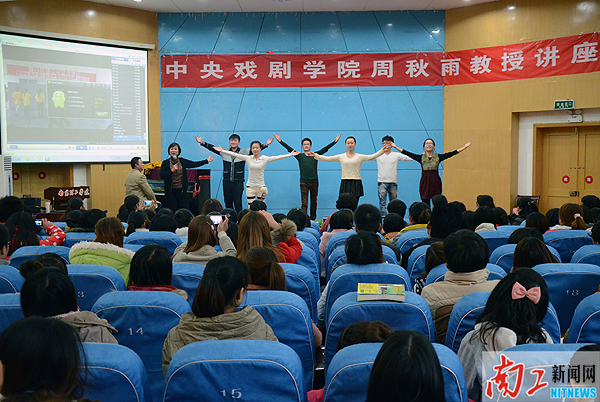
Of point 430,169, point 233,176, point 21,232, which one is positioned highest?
point 430,169

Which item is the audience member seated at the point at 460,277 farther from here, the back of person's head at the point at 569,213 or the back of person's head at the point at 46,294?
the back of person's head at the point at 569,213

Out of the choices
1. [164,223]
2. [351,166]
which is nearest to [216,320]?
[164,223]

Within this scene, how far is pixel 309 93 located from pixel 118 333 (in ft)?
26.8

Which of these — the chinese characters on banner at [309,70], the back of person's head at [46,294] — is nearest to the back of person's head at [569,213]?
the back of person's head at [46,294]

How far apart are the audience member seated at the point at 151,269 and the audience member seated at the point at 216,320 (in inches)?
24.0

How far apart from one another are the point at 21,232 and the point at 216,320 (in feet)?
8.37

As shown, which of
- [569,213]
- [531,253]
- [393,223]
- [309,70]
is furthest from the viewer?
[309,70]

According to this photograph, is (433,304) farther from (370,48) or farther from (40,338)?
(370,48)

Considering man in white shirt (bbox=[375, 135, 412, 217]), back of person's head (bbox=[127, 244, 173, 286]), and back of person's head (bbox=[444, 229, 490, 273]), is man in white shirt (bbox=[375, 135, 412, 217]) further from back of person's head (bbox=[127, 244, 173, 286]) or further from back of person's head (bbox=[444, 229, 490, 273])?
back of person's head (bbox=[127, 244, 173, 286])

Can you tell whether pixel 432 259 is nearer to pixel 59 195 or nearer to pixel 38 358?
pixel 38 358

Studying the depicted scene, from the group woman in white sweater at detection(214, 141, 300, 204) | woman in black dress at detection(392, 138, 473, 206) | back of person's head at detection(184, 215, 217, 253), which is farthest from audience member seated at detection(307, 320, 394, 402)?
woman in black dress at detection(392, 138, 473, 206)

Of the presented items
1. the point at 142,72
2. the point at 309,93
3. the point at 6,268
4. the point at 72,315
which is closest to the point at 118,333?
the point at 72,315

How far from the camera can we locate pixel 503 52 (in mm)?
8992

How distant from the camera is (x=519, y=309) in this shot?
1756mm
